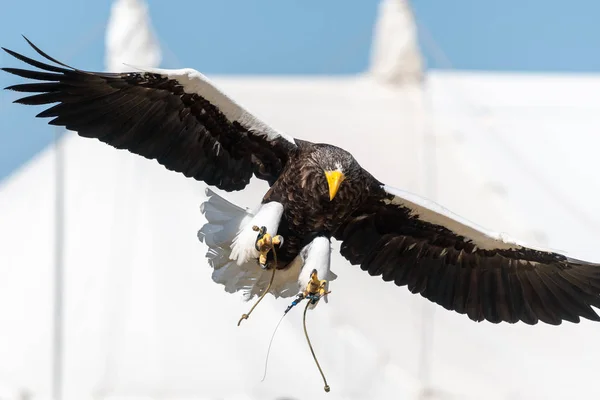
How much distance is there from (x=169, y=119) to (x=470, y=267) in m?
1.55

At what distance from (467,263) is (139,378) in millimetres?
2560

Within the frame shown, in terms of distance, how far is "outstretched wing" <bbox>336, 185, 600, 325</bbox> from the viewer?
4.66 metres

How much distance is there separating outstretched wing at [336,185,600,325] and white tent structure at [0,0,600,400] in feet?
6.09

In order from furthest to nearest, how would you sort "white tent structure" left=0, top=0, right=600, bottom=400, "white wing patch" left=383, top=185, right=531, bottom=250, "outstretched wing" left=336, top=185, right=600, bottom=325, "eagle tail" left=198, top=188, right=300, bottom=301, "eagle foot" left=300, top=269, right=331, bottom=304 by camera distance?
"white tent structure" left=0, top=0, right=600, bottom=400
"outstretched wing" left=336, top=185, right=600, bottom=325
"white wing patch" left=383, top=185, right=531, bottom=250
"eagle tail" left=198, top=188, right=300, bottom=301
"eagle foot" left=300, top=269, right=331, bottom=304

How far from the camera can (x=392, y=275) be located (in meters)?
4.85

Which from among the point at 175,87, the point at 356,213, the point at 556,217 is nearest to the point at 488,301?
the point at 356,213

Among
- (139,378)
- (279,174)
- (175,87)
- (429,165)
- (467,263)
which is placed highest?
(429,165)

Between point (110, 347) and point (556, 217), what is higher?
point (556, 217)

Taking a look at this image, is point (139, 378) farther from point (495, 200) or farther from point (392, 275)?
point (495, 200)

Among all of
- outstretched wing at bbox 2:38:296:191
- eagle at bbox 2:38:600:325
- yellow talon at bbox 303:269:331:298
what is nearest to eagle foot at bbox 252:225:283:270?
eagle at bbox 2:38:600:325

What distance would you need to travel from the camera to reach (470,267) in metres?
4.81

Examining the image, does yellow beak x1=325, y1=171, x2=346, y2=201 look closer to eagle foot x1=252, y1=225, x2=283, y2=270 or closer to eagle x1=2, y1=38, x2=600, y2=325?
eagle x1=2, y1=38, x2=600, y2=325

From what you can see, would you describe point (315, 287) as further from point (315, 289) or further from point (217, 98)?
point (217, 98)

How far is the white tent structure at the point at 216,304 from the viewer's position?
657 centimetres
